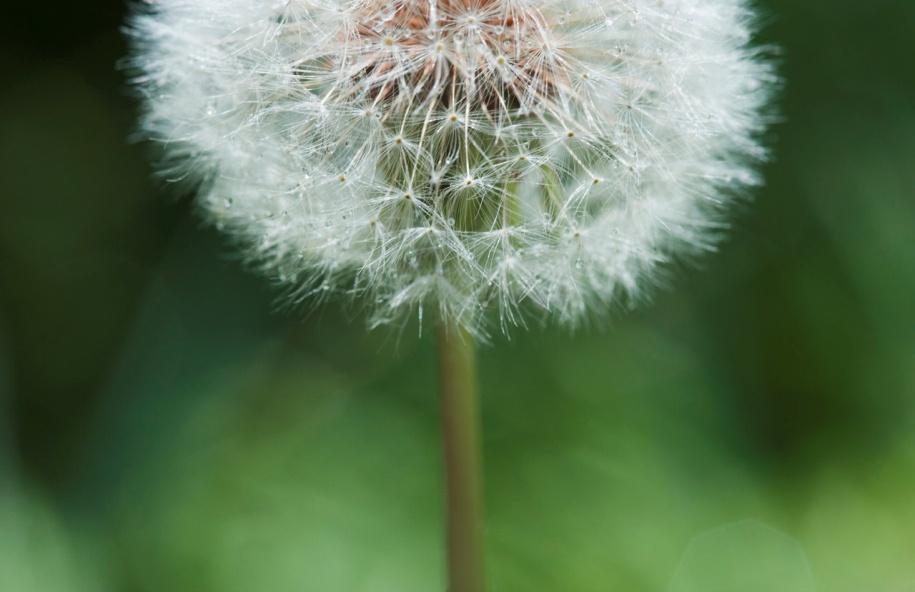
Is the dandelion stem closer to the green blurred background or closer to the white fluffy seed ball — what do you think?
the white fluffy seed ball

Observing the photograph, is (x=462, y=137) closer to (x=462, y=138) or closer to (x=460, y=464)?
(x=462, y=138)

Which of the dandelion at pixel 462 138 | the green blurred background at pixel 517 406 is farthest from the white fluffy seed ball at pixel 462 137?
the green blurred background at pixel 517 406

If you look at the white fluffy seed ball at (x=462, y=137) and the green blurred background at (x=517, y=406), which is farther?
Answer: the green blurred background at (x=517, y=406)

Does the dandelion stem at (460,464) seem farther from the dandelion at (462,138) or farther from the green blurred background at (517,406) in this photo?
the green blurred background at (517,406)

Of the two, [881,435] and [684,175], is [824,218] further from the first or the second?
[684,175]

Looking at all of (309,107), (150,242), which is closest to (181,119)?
(309,107)

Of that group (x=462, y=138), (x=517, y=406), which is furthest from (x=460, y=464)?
(x=517, y=406)

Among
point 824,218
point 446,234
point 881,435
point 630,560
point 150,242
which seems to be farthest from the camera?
point 150,242
